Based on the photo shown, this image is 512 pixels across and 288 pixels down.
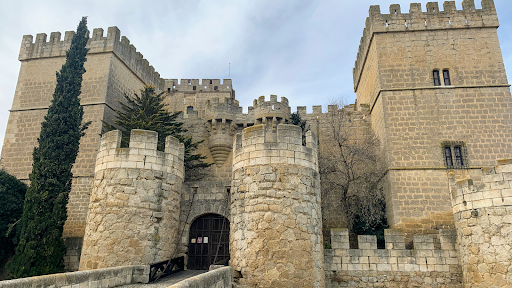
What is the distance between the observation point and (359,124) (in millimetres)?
18094

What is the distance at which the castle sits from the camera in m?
8.12

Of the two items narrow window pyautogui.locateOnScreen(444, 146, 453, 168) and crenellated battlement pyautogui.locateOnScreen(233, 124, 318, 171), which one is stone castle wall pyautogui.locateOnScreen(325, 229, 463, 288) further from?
narrow window pyautogui.locateOnScreen(444, 146, 453, 168)

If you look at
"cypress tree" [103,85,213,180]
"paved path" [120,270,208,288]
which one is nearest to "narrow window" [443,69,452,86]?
"cypress tree" [103,85,213,180]

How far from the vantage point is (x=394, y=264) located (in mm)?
9367

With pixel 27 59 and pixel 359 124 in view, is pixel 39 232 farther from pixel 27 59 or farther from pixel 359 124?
pixel 359 124

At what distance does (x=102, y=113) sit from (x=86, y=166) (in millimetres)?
2567

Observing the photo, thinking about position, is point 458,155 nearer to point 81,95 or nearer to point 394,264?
point 394,264

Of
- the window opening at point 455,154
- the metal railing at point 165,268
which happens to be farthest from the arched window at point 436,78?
the metal railing at point 165,268

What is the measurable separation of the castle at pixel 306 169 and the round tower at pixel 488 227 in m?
0.03

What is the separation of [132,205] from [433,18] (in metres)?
14.5

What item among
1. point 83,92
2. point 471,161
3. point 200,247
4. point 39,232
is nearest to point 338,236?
point 200,247

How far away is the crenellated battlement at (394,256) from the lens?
30.5ft

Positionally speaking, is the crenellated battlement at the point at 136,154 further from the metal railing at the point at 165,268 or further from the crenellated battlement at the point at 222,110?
the crenellated battlement at the point at 222,110

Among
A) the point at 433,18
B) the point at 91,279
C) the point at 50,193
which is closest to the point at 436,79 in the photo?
the point at 433,18
